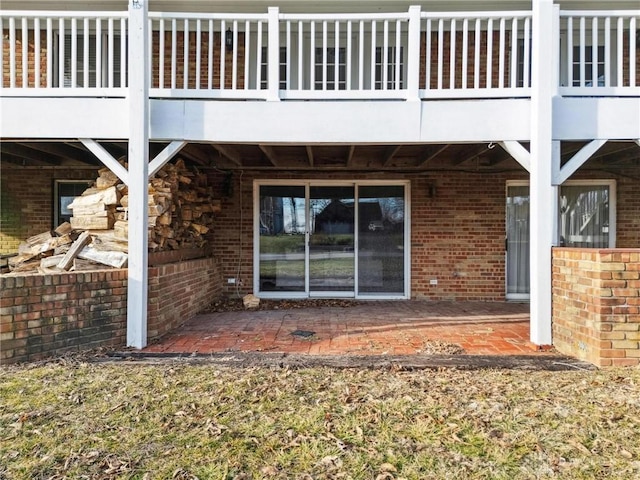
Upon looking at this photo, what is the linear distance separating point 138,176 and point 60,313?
1579 millimetres

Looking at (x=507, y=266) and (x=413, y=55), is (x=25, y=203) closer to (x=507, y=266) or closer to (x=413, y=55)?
(x=413, y=55)

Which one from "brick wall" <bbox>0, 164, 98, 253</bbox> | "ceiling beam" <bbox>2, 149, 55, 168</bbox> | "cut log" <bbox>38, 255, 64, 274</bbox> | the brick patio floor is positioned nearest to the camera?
the brick patio floor

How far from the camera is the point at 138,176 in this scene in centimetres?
409

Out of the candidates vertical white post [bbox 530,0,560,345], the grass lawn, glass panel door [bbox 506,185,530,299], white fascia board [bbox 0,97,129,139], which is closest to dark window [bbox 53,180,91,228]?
white fascia board [bbox 0,97,129,139]

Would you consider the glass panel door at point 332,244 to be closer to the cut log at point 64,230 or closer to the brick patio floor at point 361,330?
the brick patio floor at point 361,330

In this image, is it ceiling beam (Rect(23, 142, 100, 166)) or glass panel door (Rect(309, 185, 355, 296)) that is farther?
glass panel door (Rect(309, 185, 355, 296))

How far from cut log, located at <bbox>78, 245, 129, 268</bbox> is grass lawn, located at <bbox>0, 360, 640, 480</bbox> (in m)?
1.23

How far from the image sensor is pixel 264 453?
215 centimetres

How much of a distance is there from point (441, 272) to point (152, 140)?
17.2 feet

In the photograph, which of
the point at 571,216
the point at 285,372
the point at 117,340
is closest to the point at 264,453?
the point at 285,372

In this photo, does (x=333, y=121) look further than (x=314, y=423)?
Yes

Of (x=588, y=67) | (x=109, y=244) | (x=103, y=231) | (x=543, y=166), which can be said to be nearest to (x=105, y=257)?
(x=109, y=244)

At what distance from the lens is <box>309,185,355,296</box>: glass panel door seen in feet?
23.1

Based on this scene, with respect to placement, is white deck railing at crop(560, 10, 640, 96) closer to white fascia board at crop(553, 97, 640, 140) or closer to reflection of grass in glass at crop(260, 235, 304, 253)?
white fascia board at crop(553, 97, 640, 140)
